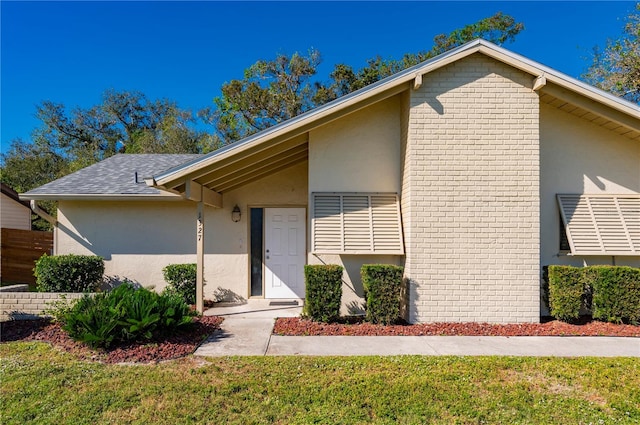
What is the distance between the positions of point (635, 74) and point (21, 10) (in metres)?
20.8

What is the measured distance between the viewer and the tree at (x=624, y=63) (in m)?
14.1

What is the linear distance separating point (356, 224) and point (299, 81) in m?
17.0

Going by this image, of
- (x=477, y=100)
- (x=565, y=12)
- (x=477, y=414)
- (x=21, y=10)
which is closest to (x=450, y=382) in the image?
(x=477, y=414)

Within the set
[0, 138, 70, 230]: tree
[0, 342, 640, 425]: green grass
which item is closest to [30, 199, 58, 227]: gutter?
[0, 342, 640, 425]: green grass

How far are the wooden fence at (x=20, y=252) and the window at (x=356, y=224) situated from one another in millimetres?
10388

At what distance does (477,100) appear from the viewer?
6.81m

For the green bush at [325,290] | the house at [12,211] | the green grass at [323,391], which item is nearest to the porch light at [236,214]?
the green bush at [325,290]

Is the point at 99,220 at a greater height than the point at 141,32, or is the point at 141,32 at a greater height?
the point at 141,32

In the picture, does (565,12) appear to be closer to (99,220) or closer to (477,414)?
(477,414)

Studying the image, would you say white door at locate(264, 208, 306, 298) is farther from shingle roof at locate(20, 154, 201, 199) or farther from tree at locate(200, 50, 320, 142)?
tree at locate(200, 50, 320, 142)

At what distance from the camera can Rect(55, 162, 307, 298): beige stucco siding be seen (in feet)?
29.7

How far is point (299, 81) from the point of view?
21.9 meters

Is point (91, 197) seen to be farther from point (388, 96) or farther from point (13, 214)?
point (13, 214)

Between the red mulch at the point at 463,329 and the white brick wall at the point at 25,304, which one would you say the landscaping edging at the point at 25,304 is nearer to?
the white brick wall at the point at 25,304
